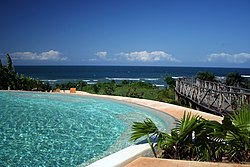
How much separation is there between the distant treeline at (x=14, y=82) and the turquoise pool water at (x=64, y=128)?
10.3 ft

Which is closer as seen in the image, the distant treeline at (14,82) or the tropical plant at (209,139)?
the tropical plant at (209,139)

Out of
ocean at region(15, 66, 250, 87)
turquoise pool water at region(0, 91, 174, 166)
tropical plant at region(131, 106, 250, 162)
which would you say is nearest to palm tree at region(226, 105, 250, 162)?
tropical plant at region(131, 106, 250, 162)

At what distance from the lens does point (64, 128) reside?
6.57m

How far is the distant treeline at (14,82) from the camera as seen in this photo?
1407cm

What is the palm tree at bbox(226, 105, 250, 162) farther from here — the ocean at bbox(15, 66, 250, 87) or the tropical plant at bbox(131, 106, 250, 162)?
the ocean at bbox(15, 66, 250, 87)

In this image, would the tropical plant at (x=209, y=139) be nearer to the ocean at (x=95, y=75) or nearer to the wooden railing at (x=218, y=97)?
the wooden railing at (x=218, y=97)

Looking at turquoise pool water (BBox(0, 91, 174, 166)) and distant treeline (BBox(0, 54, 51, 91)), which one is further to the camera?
distant treeline (BBox(0, 54, 51, 91))

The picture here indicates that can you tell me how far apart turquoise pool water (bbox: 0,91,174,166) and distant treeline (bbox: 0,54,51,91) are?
313 centimetres

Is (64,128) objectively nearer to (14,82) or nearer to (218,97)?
(218,97)

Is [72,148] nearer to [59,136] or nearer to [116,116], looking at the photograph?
[59,136]

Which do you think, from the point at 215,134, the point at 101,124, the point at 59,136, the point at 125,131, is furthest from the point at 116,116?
the point at 215,134

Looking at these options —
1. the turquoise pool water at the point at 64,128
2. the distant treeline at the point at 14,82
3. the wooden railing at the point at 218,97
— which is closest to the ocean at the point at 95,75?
the distant treeline at the point at 14,82

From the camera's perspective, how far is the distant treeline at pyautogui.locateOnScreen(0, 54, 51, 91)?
46.2ft

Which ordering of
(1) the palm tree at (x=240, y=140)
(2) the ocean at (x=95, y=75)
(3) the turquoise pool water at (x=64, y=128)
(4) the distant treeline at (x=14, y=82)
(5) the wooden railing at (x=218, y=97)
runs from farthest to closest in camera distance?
(2) the ocean at (x=95, y=75), (4) the distant treeline at (x=14, y=82), (5) the wooden railing at (x=218, y=97), (3) the turquoise pool water at (x=64, y=128), (1) the palm tree at (x=240, y=140)
